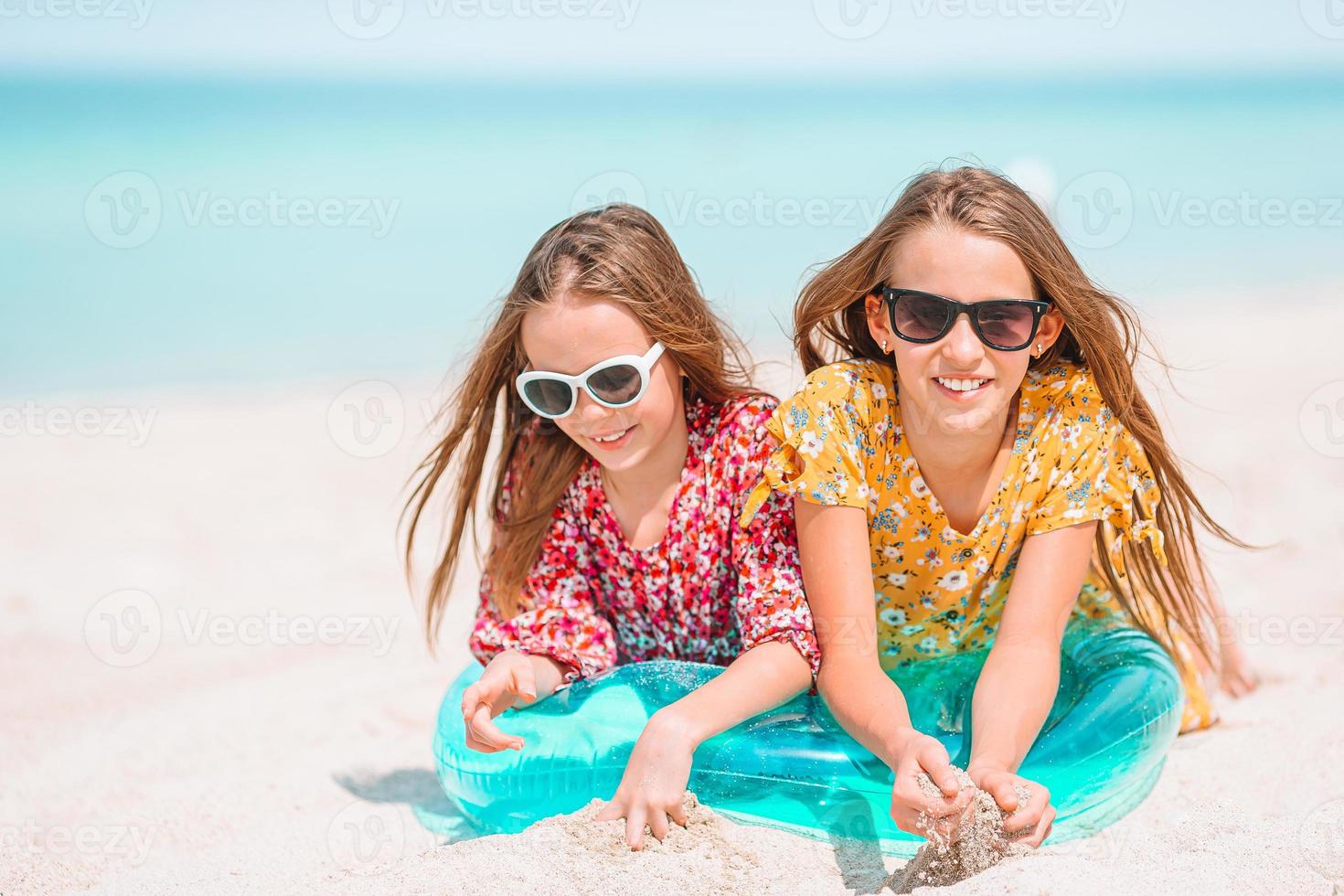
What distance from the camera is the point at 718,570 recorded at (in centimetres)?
312

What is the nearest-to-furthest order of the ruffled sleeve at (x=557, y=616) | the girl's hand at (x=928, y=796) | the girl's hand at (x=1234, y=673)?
the girl's hand at (x=928, y=796)
the ruffled sleeve at (x=557, y=616)
the girl's hand at (x=1234, y=673)

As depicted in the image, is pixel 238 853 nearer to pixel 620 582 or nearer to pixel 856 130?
pixel 620 582

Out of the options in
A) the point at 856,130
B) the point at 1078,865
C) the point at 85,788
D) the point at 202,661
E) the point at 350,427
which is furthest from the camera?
the point at 856,130

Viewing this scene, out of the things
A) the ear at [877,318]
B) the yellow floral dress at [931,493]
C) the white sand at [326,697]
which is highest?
the ear at [877,318]

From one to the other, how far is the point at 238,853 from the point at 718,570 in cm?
139

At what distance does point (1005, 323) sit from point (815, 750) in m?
1.06

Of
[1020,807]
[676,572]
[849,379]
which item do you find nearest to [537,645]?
[676,572]

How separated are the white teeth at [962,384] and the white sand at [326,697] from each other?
3.32 ft

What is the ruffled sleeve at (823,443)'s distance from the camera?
2.75m

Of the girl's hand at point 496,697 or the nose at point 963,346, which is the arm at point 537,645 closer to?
the girl's hand at point 496,697

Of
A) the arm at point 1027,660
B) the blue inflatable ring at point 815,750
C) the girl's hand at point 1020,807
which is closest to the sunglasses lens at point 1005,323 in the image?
the arm at point 1027,660

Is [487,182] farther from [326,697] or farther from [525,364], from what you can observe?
[525,364]

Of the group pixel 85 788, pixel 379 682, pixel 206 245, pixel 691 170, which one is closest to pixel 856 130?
pixel 691 170

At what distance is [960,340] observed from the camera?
106 inches
